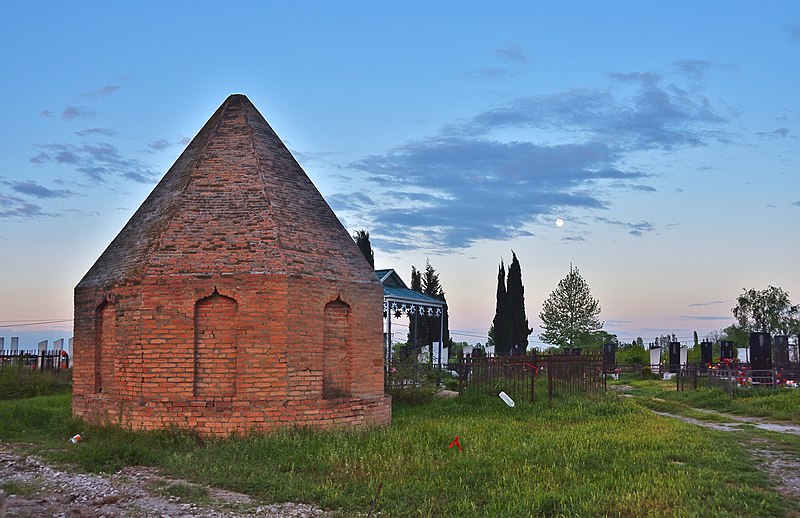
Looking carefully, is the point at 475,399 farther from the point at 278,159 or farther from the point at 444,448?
the point at 278,159

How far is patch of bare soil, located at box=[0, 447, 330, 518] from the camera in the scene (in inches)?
318

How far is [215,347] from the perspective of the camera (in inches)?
496

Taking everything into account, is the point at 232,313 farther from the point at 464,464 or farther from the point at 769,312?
the point at 769,312

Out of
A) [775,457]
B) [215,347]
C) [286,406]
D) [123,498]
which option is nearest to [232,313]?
[215,347]

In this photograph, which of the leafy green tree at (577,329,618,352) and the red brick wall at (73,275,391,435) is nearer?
the red brick wall at (73,275,391,435)

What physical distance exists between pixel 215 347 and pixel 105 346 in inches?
112

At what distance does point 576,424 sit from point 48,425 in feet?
34.5

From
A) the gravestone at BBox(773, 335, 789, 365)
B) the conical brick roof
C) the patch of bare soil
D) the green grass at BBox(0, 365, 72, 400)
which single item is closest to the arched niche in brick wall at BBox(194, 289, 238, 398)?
the conical brick roof

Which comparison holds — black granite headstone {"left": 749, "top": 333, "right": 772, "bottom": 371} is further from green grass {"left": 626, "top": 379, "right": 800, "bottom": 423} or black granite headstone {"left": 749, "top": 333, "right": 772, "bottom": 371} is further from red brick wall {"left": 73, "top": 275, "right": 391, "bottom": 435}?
red brick wall {"left": 73, "top": 275, "right": 391, "bottom": 435}

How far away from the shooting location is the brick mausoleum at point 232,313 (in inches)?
489

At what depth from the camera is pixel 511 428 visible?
13672mm

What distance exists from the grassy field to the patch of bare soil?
1.17ft

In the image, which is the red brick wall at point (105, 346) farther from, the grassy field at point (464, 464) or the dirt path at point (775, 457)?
the dirt path at point (775, 457)

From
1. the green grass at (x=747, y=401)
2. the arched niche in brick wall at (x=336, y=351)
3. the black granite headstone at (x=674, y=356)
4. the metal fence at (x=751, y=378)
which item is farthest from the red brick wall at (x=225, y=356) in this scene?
the black granite headstone at (x=674, y=356)
